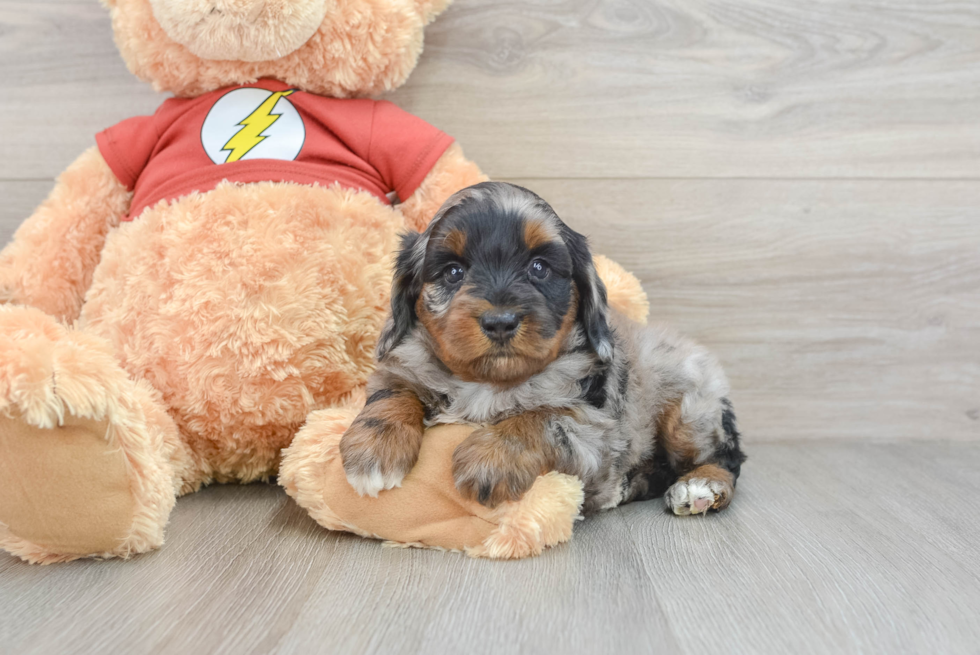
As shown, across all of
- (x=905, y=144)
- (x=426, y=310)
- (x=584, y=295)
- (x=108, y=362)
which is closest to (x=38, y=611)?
(x=108, y=362)

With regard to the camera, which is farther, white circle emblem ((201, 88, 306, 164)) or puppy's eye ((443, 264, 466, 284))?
white circle emblem ((201, 88, 306, 164))

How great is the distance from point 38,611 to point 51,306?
1.04 m

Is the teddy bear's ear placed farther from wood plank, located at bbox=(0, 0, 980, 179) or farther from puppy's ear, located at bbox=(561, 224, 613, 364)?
puppy's ear, located at bbox=(561, 224, 613, 364)

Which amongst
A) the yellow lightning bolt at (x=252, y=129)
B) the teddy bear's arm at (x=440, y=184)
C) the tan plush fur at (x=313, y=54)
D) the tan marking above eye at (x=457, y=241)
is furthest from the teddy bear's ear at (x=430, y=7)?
the tan marking above eye at (x=457, y=241)

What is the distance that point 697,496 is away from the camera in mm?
1868

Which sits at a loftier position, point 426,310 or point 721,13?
point 721,13

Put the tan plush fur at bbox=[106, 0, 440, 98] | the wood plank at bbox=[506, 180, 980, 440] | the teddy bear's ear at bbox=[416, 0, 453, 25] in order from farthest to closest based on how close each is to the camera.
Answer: the wood plank at bbox=[506, 180, 980, 440] → the teddy bear's ear at bbox=[416, 0, 453, 25] → the tan plush fur at bbox=[106, 0, 440, 98]

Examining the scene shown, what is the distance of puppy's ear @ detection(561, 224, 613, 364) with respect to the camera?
1.72 metres

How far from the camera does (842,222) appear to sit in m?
2.55

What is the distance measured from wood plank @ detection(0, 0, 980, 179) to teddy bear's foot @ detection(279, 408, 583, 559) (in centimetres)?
123

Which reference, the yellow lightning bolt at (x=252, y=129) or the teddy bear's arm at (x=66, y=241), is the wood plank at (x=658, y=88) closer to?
the teddy bear's arm at (x=66, y=241)

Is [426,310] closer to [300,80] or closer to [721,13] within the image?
[300,80]

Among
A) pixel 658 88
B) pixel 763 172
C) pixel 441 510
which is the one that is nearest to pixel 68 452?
pixel 441 510

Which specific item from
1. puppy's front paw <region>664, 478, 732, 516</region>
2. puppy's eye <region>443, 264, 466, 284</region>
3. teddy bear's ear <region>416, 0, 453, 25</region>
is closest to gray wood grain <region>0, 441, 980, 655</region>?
puppy's front paw <region>664, 478, 732, 516</region>
